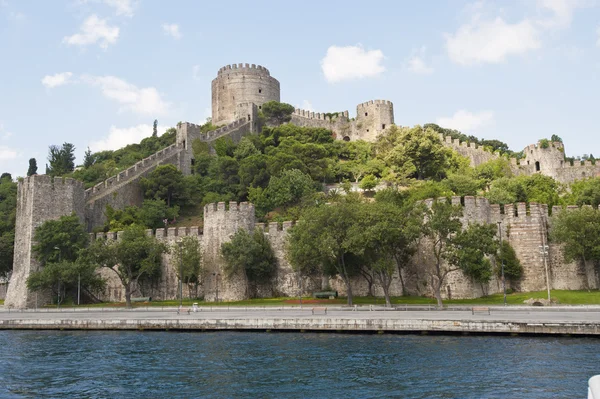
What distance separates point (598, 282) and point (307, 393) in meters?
31.9

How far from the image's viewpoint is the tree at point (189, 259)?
Result: 47719 mm

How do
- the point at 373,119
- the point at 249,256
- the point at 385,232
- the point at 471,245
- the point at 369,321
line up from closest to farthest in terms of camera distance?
the point at 369,321 → the point at 471,245 → the point at 385,232 → the point at 249,256 → the point at 373,119

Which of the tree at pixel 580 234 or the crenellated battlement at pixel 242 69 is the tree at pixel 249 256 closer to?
the tree at pixel 580 234

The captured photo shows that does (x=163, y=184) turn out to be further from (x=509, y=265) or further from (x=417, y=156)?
(x=509, y=265)

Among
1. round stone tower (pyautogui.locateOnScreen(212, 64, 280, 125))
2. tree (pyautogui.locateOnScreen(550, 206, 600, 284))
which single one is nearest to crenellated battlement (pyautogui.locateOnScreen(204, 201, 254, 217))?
tree (pyautogui.locateOnScreen(550, 206, 600, 284))

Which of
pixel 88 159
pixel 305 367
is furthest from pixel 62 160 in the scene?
pixel 305 367

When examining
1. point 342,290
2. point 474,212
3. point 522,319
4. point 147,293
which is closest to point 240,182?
point 147,293

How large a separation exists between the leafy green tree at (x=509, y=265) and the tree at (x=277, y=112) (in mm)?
53479


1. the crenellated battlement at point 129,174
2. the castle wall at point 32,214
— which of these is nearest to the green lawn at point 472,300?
the castle wall at point 32,214

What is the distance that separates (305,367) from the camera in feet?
69.9

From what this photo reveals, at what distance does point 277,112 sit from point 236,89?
10.0m

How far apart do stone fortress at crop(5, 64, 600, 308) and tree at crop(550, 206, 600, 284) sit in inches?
48.8

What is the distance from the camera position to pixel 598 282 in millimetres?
41781

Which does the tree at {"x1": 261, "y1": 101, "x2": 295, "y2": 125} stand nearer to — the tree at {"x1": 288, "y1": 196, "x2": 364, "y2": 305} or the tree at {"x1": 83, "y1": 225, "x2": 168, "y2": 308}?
the tree at {"x1": 83, "y1": 225, "x2": 168, "y2": 308}
